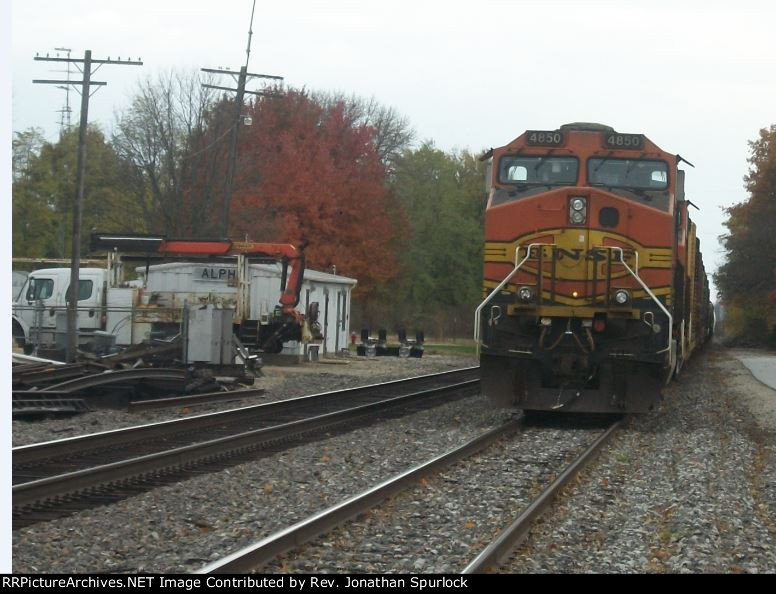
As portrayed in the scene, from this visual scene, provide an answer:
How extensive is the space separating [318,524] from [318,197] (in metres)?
40.1

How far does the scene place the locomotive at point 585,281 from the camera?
14.9 meters

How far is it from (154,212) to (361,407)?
25016 mm

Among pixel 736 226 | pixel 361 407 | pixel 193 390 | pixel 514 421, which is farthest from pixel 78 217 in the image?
pixel 736 226

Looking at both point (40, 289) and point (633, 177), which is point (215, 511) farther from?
point (40, 289)

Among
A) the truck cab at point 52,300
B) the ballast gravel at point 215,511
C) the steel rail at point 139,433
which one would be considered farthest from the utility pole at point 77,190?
the ballast gravel at point 215,511

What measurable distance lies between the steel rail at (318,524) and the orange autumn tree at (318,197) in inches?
1370

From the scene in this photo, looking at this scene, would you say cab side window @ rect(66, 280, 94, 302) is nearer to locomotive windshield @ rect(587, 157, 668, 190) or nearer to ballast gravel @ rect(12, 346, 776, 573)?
ballast gravel @ rect(12, 346, 776, 573)

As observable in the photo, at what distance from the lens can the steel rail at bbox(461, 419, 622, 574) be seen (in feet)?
22.8

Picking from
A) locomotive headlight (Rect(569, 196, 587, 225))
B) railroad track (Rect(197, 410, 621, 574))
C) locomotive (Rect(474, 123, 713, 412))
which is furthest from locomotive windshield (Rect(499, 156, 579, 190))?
railroad track (Rect(197, 410, 621, 574))

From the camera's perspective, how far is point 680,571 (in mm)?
7129

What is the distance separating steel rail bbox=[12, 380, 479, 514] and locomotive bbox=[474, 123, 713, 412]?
2.80m

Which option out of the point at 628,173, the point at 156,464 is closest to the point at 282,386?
the point at 628,173

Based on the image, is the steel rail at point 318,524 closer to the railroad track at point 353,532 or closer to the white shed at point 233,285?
the railroad track at point 353,532

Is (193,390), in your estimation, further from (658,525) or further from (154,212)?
(154,212)
